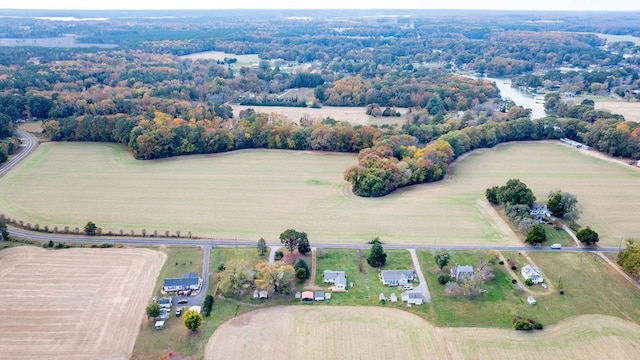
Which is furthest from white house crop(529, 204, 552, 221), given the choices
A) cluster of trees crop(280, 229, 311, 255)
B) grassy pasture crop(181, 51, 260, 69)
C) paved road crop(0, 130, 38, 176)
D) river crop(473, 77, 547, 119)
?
grassy pasture crop(181, 51, 260, 69)

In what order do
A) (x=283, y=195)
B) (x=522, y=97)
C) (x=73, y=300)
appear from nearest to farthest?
(x=73, y=300)
(x=283, y=195)
(x=522, y=97)

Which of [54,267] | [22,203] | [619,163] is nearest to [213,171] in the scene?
[22,203]

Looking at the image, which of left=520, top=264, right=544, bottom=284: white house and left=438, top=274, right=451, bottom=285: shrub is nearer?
left=438, top=274, right=451, bottom=285: shrub

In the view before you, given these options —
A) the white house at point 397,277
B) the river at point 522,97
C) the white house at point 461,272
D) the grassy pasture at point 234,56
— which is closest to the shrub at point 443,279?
the white house at point 461,272

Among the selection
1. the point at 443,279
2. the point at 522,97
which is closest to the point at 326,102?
the point at 522,97

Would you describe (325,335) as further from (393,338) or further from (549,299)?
(549,299)

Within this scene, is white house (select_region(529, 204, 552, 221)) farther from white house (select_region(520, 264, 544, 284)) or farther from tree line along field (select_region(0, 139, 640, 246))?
white house (select_region(520, 264, 544, 284))

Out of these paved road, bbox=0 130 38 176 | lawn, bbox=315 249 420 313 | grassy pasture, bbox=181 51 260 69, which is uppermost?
lawn, bbox=315 249 420 313
